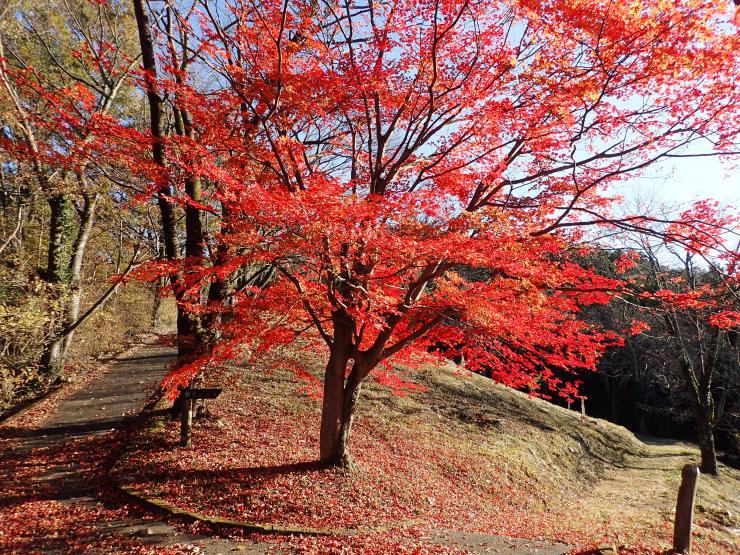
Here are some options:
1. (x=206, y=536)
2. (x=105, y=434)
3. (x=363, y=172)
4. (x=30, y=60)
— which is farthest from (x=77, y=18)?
(x=206, y=536)

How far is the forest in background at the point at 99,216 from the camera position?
842 cm

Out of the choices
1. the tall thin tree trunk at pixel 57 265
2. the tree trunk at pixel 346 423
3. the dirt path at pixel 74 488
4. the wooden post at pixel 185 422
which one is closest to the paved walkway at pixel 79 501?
the dirt path at pixel 74 488

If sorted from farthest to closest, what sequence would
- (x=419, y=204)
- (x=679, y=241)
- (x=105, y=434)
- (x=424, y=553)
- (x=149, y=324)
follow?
(x=149, y=324), (x=105, y=434), (x=419, y=204), (x=679, y=241), (x=424, y=553)

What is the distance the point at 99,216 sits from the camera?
16812mm

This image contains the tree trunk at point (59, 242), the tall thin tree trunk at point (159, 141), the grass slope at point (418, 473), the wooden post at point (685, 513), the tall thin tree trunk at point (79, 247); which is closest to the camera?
the wooden post at point (685, 513)

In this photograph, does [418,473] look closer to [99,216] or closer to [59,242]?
[59,242]

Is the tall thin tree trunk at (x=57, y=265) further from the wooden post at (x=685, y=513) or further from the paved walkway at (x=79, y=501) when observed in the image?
the wooden post at (x=685, y=513)

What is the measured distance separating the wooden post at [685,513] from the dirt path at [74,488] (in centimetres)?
576

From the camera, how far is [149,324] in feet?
73.3

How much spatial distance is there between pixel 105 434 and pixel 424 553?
786 centimetres

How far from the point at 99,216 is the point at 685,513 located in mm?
20129

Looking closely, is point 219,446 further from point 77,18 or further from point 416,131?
point 77,18

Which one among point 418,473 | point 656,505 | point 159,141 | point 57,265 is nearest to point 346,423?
point 418,473

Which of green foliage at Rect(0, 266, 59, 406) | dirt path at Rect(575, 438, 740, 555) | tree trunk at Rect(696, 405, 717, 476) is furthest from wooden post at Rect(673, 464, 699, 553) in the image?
tree trunk at Rect(696, 405, 717, 476)
